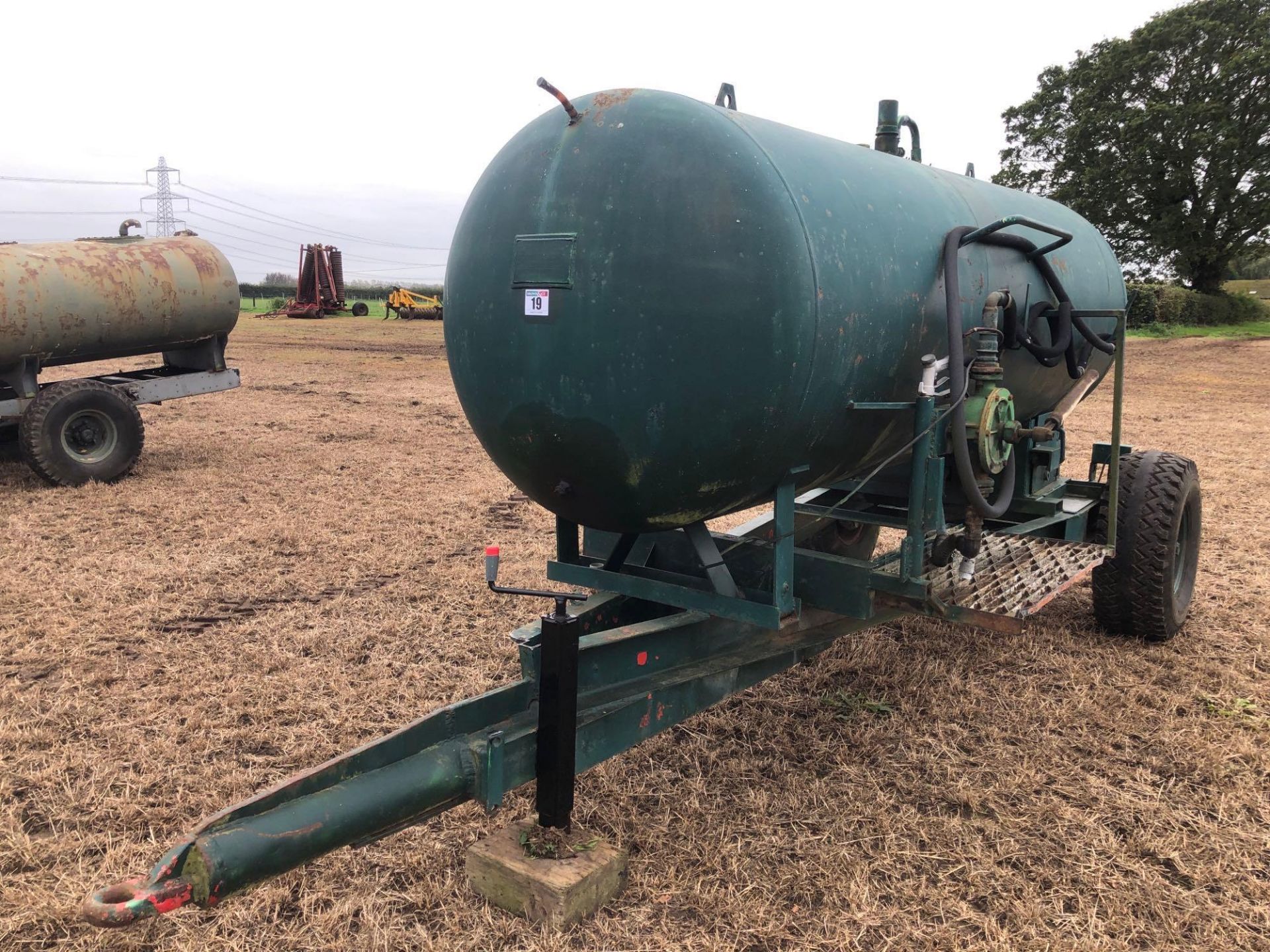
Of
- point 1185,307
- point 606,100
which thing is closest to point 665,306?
point 606,100

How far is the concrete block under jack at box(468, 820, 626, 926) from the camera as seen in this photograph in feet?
8.13

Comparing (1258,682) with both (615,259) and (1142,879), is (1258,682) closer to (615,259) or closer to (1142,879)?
(1142,879)

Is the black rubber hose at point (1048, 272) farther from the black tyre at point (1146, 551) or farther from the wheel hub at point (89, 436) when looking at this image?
the wheel hub at point (89, 436)

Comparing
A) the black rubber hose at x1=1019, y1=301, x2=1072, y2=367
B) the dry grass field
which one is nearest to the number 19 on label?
the dry grass field

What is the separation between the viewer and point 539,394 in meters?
2.61

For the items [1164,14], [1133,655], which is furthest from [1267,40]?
[1133,655]

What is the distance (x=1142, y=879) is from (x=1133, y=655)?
1.93 meters

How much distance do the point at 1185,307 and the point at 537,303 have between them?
28.2 metres

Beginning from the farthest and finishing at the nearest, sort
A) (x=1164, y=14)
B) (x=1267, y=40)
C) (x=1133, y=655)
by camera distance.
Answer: (x=1164, y=14) → (x=1267, y=40) → (x=1133, y=655)

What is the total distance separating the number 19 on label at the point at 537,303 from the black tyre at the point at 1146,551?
330 centimetres

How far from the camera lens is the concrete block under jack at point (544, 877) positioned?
8.13ft

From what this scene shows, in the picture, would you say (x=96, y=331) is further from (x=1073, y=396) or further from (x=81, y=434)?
(x=1073, y=396)

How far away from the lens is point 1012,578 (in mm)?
4066

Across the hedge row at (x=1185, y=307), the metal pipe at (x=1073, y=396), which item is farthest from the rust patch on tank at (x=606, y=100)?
the hedge row at (x=1185, y=307)
